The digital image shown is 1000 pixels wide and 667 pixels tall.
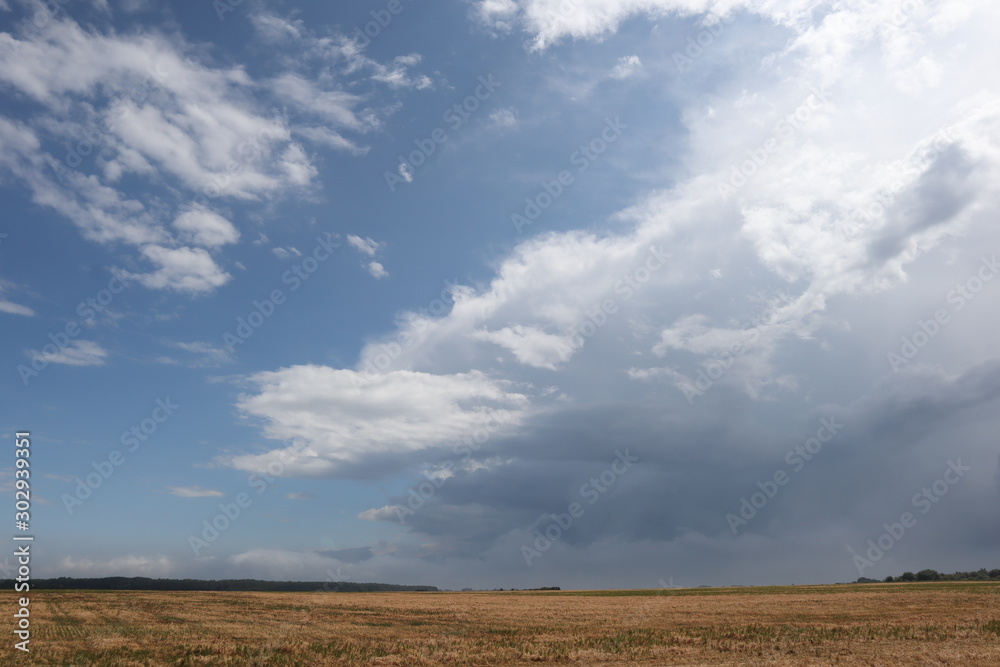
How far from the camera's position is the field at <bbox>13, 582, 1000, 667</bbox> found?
2481cm

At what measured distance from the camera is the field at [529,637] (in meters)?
24.8

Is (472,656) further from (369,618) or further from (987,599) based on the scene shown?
(987,599)

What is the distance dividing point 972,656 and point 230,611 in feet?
172

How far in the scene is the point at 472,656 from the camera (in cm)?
2606

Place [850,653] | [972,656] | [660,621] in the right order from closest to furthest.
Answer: [972,656] < [850,653] < [660,621]

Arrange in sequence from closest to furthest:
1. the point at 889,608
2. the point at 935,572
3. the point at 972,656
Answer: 1. the point at 972,656
2. the point at 889,608
3. the point at 935,572

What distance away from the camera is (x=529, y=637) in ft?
104

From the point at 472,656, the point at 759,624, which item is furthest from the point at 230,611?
the point at 759,624

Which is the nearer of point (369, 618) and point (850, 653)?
point (850, 653)

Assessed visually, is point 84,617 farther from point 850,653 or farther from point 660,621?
point 850,653

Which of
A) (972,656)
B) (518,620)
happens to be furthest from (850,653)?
(518,620)

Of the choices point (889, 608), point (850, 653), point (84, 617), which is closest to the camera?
point (850, 653)

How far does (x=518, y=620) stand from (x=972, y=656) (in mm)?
26705

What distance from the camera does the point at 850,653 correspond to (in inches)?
1001
